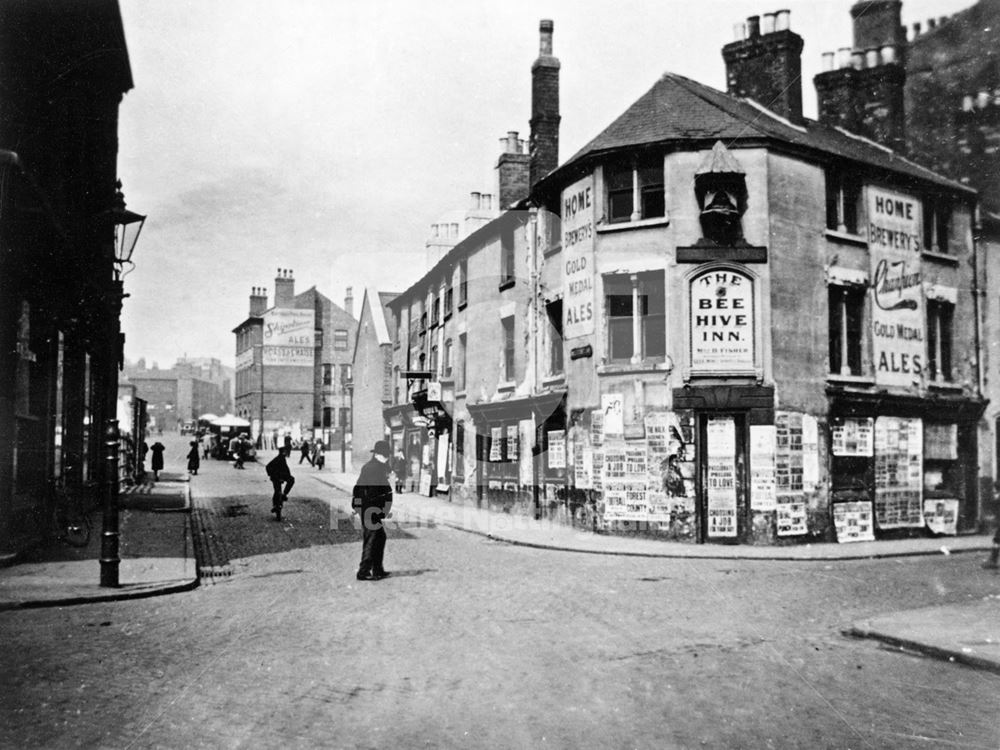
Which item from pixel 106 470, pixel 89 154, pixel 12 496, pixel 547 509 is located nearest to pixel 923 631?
pixel 106 470

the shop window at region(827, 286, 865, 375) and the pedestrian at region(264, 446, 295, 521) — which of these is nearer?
the shop window at region(827, 286, 865, 375)

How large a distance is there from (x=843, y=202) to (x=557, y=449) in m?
8.05

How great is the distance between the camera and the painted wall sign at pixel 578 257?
1752cm

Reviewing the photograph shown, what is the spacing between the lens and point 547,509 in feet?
62.7

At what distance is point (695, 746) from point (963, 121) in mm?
6725

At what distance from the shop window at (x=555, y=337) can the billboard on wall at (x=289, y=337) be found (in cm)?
4521

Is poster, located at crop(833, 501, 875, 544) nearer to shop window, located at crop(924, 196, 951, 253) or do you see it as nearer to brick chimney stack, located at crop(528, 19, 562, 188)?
shop window, located at crop(924, 196, 951, 253)

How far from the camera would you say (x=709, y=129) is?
16.5 metres

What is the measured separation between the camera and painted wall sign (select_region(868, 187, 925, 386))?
17.5 metres

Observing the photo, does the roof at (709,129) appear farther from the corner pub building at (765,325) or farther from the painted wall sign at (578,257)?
the painted wall sign at (578,257)

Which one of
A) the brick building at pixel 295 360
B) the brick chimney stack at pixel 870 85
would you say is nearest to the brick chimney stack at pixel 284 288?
the brick building at pixel 295 360

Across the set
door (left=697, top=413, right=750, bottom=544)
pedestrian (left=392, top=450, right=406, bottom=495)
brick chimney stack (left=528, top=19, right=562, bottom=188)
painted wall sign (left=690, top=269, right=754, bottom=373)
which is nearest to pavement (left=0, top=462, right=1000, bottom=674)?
door (left=697, top=413, right=750, bottom=544)

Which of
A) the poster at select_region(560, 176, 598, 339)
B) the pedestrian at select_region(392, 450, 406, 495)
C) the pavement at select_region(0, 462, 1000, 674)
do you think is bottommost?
the pavement at select_region(0, 462, 1000, 674)

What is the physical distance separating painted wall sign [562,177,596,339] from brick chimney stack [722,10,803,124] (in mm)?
4898
